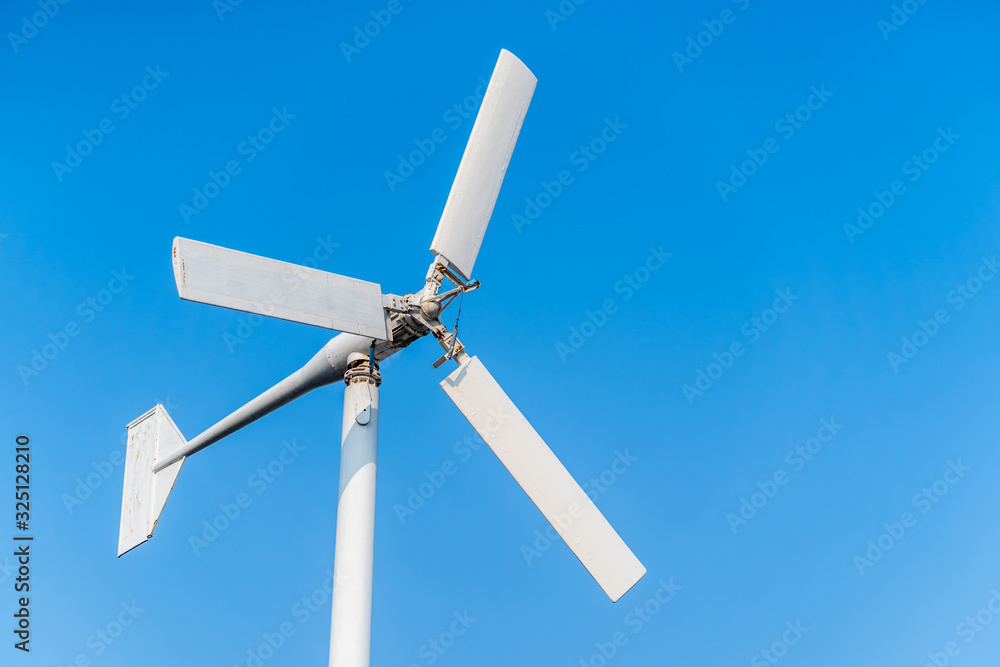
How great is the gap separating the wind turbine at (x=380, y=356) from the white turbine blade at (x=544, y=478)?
14 mm

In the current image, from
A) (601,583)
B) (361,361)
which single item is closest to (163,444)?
(361,361)

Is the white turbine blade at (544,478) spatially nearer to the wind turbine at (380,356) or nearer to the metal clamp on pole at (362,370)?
the wind turbine at (380,356)

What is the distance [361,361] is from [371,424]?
0.92m

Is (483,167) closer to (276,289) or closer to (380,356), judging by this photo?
(380,356)

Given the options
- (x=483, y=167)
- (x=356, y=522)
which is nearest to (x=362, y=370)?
(x=356, y=522)

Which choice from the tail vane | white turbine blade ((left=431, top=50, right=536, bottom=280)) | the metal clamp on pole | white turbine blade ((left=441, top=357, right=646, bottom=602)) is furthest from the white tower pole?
the tail vane

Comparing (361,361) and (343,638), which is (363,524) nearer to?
(343,638)

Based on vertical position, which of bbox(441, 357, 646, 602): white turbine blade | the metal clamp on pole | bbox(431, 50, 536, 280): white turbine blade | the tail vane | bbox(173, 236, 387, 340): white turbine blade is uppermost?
the tail vane

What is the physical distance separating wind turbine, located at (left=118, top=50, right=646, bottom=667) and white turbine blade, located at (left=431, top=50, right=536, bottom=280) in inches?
0.6

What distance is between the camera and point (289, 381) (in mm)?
13211

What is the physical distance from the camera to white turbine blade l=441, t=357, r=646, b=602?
11805 millimetres

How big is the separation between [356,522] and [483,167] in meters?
5.36

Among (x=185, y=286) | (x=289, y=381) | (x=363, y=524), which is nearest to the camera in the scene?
(x=185, y=286)

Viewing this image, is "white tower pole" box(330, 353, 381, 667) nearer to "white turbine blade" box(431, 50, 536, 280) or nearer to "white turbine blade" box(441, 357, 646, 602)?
"white turbine blade" box(441, 357, 646, 602)
